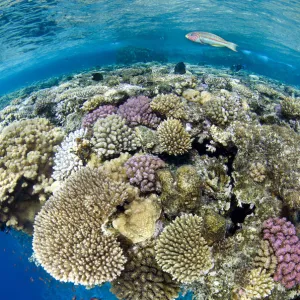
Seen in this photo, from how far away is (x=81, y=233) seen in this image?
148 inches

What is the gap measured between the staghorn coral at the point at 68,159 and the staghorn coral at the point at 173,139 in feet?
5.55

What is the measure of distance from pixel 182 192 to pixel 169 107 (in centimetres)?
241

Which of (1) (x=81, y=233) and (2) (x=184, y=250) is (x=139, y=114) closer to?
(1) (x=81, y=233)

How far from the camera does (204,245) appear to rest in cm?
387

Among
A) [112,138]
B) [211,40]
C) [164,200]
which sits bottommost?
[164,200]

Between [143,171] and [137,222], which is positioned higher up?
[143,171]

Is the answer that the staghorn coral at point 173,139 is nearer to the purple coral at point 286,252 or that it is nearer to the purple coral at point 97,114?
the purple coral at point 97,114

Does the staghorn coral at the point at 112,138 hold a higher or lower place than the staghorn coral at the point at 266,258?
higher

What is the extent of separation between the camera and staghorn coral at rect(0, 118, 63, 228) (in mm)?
5336

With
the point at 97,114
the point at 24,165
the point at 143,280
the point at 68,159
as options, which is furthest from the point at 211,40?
the point at 143,280

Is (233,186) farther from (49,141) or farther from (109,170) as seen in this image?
(49,141)

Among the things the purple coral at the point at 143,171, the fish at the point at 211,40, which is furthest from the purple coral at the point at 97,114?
the fish at the point at 211,40

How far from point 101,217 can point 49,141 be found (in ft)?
9.71

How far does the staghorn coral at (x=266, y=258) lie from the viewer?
3764mm
